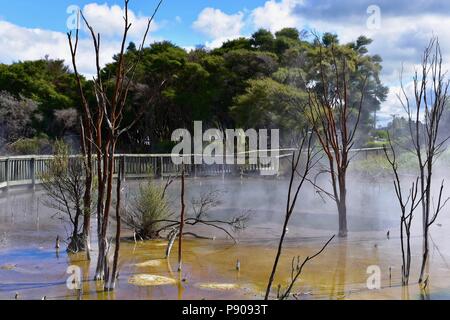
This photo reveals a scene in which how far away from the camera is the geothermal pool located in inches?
231

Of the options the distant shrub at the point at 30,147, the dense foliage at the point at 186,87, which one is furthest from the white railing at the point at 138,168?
the distant shrub at the point at 30,147

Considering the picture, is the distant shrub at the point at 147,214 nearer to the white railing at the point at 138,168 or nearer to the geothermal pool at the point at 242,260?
the geothermal pool at the point at 242,260

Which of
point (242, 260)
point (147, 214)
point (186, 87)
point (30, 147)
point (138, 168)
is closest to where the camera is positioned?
point (242, 260)

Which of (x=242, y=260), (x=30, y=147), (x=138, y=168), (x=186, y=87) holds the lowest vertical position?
(x=242, y=260)

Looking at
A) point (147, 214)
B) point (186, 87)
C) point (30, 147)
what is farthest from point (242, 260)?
point (186, 87)

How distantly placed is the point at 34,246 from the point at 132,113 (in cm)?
2156

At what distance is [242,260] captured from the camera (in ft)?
24.7

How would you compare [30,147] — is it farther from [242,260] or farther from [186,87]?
[242,260]

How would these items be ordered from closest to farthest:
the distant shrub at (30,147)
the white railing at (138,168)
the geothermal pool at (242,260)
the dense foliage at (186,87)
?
the geothermal pool at (242,260) < the white railing at (138,168) < the distant shrub at (30,147) < the dense foliage at (186,87)


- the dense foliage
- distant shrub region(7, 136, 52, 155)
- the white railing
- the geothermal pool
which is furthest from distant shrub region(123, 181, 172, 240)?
the dense foliage

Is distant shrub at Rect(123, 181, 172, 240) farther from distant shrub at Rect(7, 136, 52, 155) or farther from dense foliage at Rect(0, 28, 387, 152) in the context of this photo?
dense foliage at Rect(0, 28, 387, 152)

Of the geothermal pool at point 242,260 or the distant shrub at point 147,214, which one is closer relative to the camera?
the geothermal pool at point 242,260

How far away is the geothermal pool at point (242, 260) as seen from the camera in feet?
19.2

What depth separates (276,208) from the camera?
43.1ft
